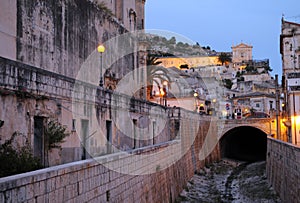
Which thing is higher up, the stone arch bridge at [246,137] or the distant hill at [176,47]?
the distant hill at [176,47]

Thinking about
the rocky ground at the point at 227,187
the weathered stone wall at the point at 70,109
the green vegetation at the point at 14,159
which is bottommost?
the rocky ground at the point at 227,187

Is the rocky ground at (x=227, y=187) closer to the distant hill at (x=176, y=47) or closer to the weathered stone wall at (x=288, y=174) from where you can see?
the weathered stone wall at (x=288, y=174)

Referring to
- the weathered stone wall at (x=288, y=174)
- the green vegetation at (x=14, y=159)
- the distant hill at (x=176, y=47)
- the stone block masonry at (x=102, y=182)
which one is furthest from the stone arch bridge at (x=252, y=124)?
the distant hill at (x=176, y=47)

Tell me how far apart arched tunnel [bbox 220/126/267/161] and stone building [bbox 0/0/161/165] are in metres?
28.4

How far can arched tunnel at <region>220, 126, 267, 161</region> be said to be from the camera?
51112mm

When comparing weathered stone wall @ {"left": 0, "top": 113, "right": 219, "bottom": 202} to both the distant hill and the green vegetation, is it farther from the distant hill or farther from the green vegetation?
the distant hill

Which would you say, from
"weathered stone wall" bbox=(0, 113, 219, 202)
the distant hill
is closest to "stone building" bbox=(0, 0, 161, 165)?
"weathered stone wall" bbox=(0, 113, 219, 202)

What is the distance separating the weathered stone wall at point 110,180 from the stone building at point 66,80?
4.89ft

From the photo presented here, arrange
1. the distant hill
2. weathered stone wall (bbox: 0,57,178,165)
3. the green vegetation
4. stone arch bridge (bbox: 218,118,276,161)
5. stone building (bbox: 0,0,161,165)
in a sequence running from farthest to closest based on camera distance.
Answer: the distant hill
stone arch bridge (bbox: 218,118,276,161)
stone building (bbox: 0,0,161,165)
weathered stone wall (bbox: 0,57,178,165)
the green vegetation

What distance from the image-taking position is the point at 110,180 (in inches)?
425

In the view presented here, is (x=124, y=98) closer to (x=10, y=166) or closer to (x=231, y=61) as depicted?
(x=10, y=166)

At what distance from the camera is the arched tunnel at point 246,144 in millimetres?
51112

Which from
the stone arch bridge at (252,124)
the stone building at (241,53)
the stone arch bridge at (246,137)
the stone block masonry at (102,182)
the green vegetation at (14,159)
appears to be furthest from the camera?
the stone building at (241,53)

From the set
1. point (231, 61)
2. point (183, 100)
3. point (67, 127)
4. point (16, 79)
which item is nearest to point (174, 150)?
point (67, 127)
